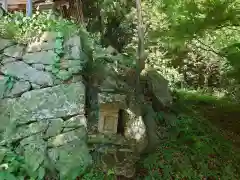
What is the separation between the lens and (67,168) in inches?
197

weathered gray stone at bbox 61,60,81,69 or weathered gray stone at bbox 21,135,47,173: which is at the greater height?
weathered gray stone at bbox 61,60,81,69

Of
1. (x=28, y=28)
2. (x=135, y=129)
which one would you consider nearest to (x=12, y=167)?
(x=135, y=129)

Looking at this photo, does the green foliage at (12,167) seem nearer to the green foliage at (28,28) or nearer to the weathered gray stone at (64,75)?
the weathered gray stone at (64,75)

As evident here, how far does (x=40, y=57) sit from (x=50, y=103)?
1001 millimetres

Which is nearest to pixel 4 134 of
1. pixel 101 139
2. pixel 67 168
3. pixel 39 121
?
pixel 39 121

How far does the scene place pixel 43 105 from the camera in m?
5.60

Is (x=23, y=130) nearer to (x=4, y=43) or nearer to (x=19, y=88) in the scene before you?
(x=19, y=88)

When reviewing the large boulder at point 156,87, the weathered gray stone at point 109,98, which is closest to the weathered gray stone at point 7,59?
the weathered gray stone at point 109,98

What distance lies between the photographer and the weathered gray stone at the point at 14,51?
6148 millimetres

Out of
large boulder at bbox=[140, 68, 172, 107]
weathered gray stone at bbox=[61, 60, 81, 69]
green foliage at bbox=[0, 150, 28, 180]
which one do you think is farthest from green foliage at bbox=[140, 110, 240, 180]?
weathered gray stone at bbox=[61, 60, 81, 69]

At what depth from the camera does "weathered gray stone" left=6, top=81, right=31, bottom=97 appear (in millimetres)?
5758

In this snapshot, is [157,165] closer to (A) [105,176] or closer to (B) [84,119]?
(A) [105,176]

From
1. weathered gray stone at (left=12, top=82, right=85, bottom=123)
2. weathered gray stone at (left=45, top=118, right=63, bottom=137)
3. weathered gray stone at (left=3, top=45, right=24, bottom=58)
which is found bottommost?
weathered gray stone at (left=45, top=118, right=63, bottom=137)

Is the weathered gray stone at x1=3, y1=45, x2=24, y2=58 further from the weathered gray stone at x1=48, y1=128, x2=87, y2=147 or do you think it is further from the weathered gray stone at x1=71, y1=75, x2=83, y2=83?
the weathered gray stone at x1=48, y1=128, x2=87, y2=147
